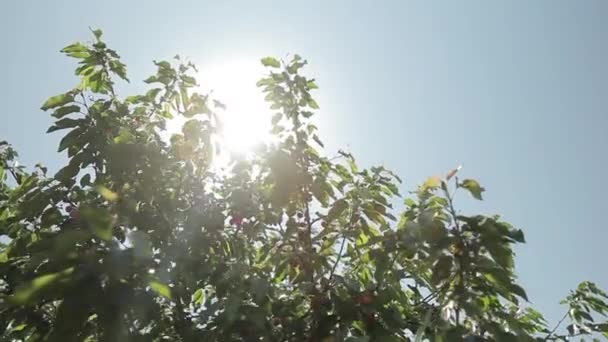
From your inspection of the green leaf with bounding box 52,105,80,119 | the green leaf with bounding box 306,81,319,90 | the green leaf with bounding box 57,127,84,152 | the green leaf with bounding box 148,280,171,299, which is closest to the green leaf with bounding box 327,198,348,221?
the green leaf with bounding box 306,81,319,90

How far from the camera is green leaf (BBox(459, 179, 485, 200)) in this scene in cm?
328

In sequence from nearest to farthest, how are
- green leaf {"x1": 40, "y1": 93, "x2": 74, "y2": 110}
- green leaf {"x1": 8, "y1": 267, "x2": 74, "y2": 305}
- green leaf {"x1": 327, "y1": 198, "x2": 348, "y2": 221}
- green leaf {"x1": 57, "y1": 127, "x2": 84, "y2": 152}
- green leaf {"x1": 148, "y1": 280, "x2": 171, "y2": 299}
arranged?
green leaf {"x1": 8, "y1": 267, "x2": 74, "y2": 305}
green leaf {"x1": 148, "y1": 280, "x2": 171, "y2": 299}
green leaf {"x1": 57, "y1": 127, "x2": 84, "y2": 152}
green leaf {"x1": 327, "y1": 198, "x2": 348, "y2": 221}
green leaf {"x1": 40, "y1": 93, "x2": 74, "y2": 110}

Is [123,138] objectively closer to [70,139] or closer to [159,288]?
[70,139]

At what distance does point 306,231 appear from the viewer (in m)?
Answer: 4.66

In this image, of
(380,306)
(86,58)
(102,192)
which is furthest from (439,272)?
(86,58)

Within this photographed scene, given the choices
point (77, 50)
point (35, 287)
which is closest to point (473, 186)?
point (35, 287)

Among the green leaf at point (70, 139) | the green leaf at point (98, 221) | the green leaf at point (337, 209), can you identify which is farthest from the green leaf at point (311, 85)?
the green leaf at point (98, 221)

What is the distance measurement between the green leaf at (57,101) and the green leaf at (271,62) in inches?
75.3

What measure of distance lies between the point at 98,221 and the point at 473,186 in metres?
2.42

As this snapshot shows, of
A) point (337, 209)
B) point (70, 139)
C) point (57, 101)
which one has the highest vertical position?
point (57, 101)

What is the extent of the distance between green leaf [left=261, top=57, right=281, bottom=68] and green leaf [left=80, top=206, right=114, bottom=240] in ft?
11.8

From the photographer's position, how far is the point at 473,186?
328 centimetres

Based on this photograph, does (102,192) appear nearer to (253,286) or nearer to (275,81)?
(253,286)

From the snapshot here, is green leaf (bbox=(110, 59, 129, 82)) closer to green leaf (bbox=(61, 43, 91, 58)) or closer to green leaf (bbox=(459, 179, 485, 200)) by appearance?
green leaf (bbox=(61, 43, 91, 58))
